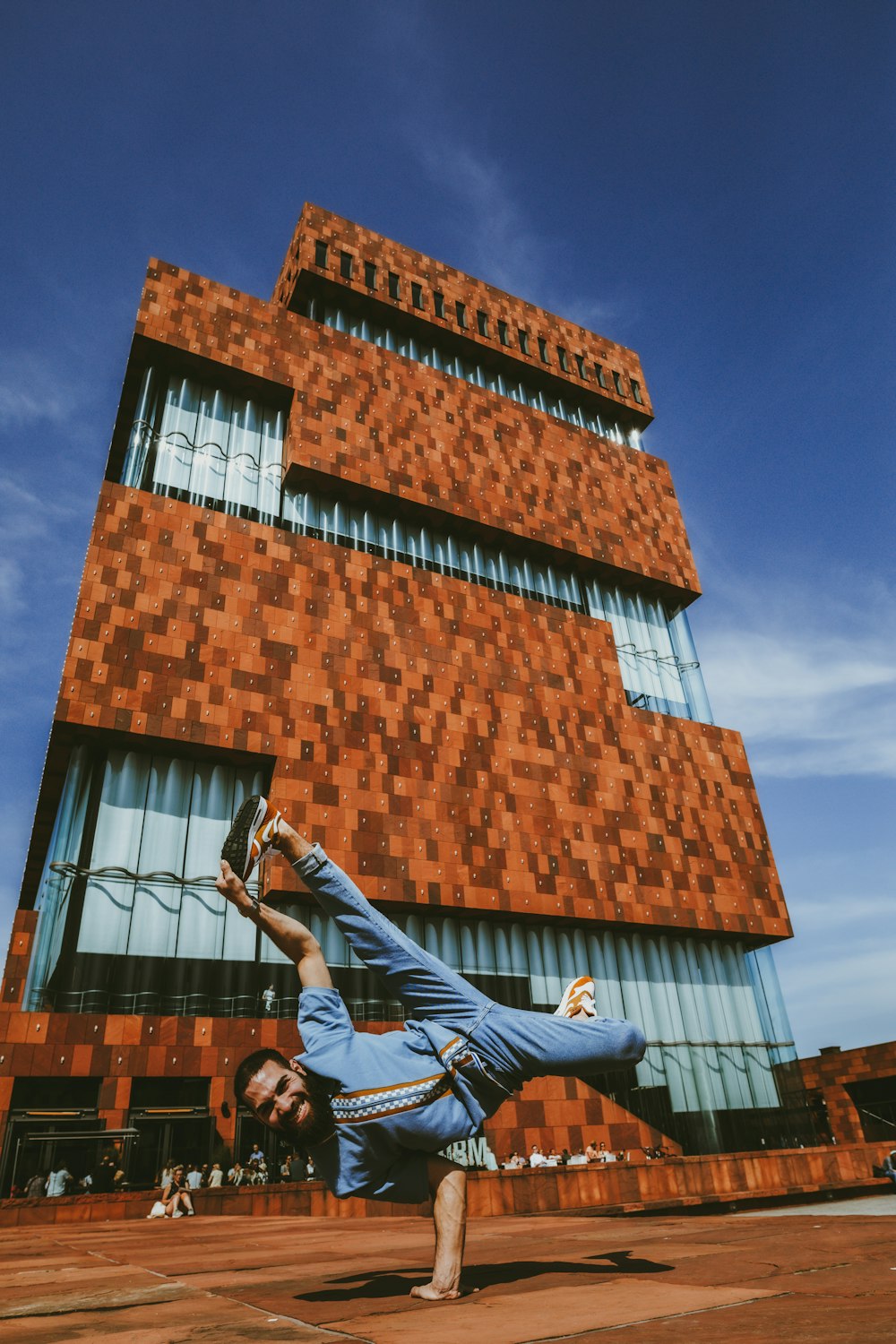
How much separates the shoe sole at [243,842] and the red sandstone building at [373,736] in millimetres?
19582

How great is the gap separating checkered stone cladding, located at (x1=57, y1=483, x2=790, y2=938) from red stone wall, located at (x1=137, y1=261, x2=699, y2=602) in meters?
4.85

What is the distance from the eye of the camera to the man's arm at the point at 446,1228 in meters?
3.12

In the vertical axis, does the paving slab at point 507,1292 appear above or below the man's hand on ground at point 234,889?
below

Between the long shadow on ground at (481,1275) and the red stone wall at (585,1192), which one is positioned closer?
the long shadow on ground at (481,1275)

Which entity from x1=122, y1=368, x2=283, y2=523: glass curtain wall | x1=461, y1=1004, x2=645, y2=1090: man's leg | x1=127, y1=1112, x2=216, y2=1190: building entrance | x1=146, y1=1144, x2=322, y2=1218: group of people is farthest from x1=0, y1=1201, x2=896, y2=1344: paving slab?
x1=122, y1=368, x2=283, y2=523: glass curtain wall

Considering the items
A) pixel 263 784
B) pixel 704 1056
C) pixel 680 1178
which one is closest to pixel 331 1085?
pixel 680 1178

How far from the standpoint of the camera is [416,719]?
28.9m

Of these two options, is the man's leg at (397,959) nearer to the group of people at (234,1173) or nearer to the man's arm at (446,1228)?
the man's arm at (446,1228)

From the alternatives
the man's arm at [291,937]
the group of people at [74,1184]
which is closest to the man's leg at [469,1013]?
the man's arm at [291,937]

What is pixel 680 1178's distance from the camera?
1366 centimetres

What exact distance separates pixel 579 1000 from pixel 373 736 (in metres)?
23.6

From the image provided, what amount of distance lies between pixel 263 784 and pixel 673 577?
2409 cm

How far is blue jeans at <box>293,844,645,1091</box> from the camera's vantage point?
141 inches

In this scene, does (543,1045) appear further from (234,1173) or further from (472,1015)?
(234,1173)
